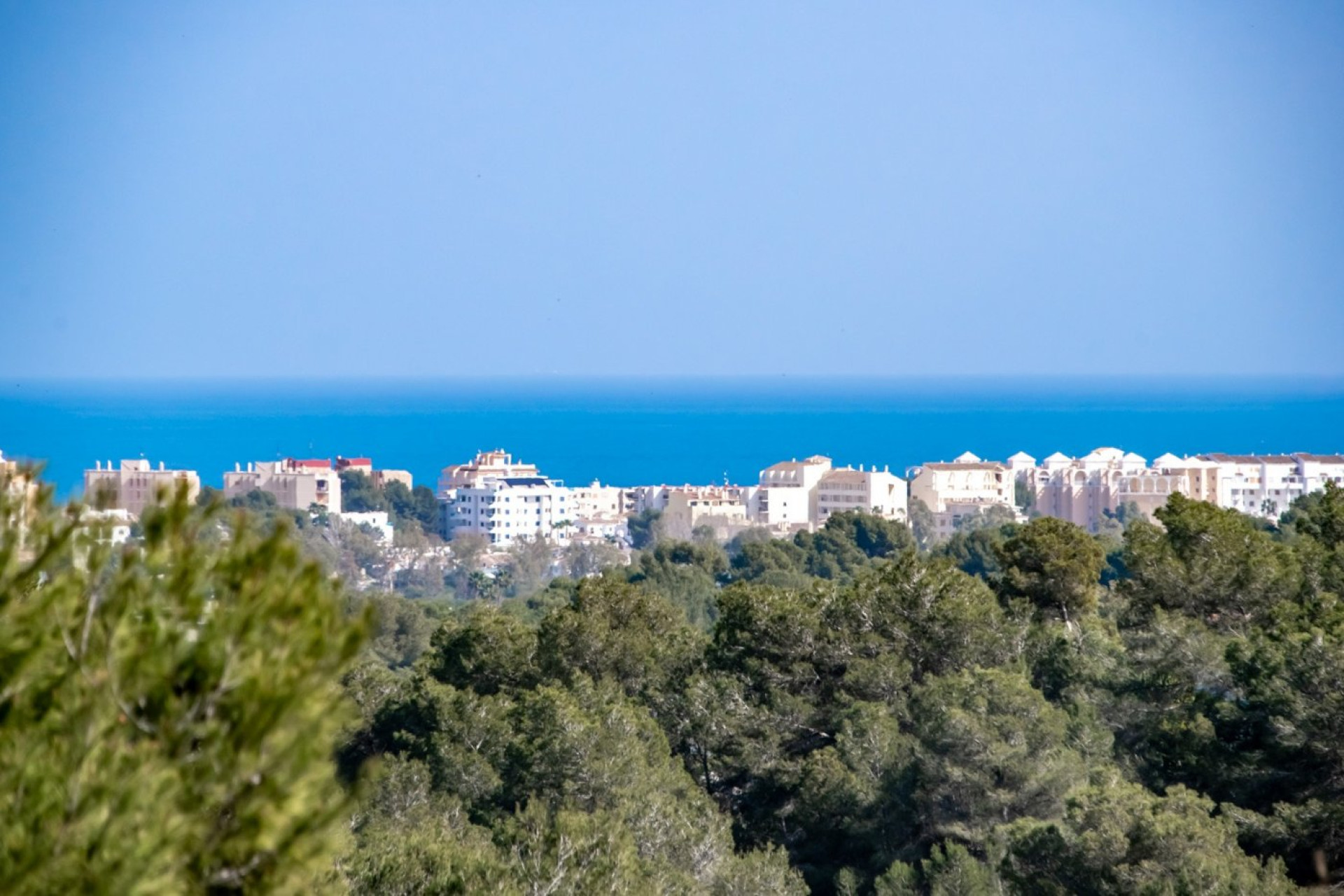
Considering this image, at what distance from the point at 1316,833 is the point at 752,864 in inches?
127

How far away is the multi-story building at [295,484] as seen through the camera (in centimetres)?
7706

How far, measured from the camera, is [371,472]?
273ft

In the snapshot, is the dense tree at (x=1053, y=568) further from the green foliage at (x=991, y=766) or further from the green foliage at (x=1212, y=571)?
the green foliage at (x=991, y=766)

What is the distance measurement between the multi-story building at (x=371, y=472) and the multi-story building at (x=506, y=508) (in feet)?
9.93

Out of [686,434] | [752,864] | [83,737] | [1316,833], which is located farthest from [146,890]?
[686,434]

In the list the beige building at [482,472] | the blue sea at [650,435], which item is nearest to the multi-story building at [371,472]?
the beige building at [482,472]

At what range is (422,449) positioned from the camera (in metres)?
137

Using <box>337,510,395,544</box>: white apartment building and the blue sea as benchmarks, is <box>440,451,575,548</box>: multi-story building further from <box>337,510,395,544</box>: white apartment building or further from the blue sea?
the blue sea

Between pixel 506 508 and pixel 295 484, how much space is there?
8682 millimetres

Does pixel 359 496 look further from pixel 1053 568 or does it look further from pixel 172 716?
pixel 172 716

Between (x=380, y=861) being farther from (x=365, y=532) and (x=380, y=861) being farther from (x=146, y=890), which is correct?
(x=365, y=532)

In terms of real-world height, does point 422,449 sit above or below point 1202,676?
below

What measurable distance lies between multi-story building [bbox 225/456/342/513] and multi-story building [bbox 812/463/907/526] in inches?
778

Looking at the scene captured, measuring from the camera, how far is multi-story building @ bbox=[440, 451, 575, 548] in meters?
78.1
